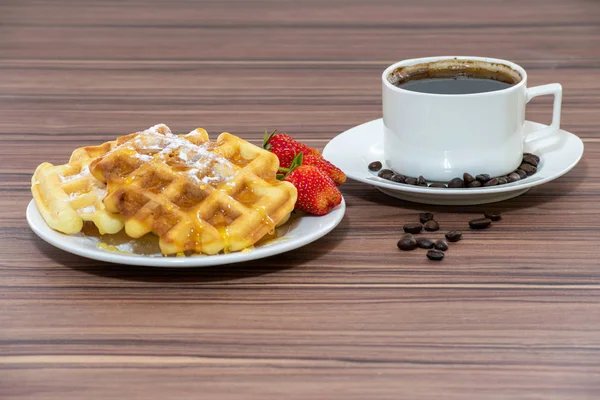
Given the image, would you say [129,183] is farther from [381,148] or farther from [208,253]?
[381,148]

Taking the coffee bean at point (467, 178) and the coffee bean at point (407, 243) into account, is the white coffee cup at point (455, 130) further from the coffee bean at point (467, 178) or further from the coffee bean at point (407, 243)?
the coffee bean at point (407, 243)

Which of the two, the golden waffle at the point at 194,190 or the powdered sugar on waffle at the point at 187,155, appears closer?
the golden waffle at the point at 194,190

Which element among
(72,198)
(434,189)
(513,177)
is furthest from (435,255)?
(72,198)

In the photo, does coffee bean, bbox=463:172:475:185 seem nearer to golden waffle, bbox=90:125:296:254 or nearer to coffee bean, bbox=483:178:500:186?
coffee bean, bbox=483:178:500:186

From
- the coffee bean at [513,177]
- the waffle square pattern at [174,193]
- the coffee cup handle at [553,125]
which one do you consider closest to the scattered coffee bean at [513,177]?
the coffee bean at [513,177]

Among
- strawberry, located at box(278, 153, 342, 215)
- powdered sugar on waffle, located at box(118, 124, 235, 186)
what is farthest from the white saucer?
powdered sugar on waffle, located at box(118, 124, 235, 186)

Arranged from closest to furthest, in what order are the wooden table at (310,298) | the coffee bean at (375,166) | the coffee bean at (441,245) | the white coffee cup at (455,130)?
1. the wooden table at (310,298)
2. the coffee bean at (441,245)
3. the white coffee cup at (455,130)
4. the coffee bean at (375,166)

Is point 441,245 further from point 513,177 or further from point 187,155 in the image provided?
point 187,155
